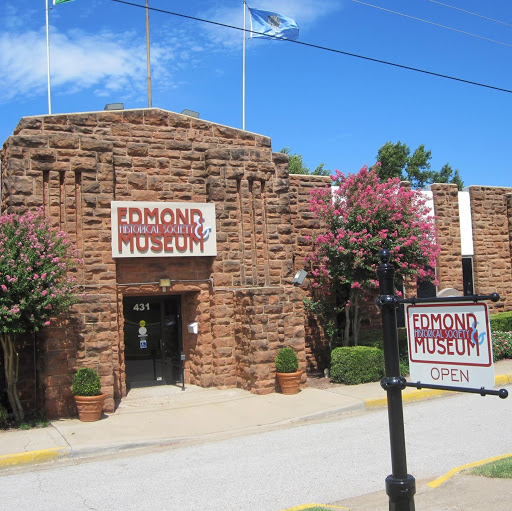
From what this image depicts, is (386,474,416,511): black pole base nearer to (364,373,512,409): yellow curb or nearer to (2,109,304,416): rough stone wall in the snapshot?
(364,373,512,409): yellow curb

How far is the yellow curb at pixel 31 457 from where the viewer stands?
888cm

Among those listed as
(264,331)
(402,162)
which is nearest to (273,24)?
(264,331)

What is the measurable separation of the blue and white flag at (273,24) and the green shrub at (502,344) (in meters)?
10.4

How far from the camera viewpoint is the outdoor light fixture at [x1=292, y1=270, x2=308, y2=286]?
48.9ft

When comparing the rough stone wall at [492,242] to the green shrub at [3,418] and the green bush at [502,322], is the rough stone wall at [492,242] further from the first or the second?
the green shrub at [3,418]

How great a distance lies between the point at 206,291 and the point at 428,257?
5.59m

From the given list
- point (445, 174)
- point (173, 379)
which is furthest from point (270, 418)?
point (445, 174)

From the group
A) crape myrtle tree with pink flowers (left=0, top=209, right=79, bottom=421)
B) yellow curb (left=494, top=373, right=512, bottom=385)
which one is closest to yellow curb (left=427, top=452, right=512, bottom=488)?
yellow curb (left=494, top=373, right=512, bottom=385)

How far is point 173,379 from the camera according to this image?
571 inches

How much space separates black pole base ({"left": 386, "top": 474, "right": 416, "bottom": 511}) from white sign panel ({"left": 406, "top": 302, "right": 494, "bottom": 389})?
680mm

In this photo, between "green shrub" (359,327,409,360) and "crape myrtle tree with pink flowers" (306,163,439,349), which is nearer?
"crape myrtle tree with pink flowers" (306,163,439,349)

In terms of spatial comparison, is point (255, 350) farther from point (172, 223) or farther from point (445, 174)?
point (445, 174)

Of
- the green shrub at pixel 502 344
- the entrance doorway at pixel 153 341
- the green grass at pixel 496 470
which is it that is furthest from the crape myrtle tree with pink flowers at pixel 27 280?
the green shrub at pixel 502 344

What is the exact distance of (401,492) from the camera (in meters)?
3.91
